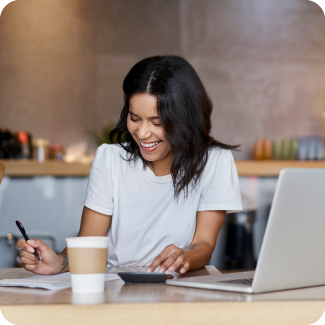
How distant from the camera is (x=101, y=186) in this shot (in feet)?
4.00

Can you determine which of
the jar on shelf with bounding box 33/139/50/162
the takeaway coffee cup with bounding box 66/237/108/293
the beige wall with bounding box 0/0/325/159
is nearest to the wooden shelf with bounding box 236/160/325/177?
the beige wall with bounding box 0/0/325/159

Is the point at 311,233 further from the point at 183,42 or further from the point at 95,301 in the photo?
the point at 183,42

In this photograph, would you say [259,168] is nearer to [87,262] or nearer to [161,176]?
[161,176]

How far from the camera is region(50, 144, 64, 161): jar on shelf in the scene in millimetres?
3185

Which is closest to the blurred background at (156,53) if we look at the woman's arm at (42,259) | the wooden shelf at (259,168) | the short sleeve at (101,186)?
the wooden shelf at (259,168)

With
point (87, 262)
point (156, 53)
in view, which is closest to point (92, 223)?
point (87, 262)

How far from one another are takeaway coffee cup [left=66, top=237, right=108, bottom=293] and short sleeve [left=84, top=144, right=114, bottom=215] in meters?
0.58

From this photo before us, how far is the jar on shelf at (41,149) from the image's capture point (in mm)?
3217

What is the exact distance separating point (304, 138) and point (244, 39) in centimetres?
97

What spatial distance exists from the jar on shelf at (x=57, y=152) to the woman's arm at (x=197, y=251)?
2.14m

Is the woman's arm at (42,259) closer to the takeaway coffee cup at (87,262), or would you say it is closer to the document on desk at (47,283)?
the document on desk at (47,283)

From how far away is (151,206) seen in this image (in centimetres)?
123

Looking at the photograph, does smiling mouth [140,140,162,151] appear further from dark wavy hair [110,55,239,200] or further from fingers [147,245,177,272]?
fingers [147,245,177,272]

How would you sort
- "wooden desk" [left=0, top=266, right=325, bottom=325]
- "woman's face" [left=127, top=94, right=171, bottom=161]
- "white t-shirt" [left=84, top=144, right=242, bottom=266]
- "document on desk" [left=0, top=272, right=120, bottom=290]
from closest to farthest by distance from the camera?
"wooden desk" [left=0, top=266, right=325, bottom=325] → "document on desk" [left=0, top=272, right=120, bottom=290] → "woman's face" [left=127, top=94, right=171, bottom=161] → "white t-shirt" [left=84, top=144, right=242, bottom=266]
